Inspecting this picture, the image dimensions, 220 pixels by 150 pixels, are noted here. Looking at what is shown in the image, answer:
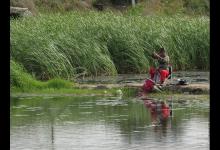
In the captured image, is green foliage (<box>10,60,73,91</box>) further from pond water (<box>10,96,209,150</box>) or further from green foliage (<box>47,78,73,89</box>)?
pond water (<box>10,96,209,150</box>)

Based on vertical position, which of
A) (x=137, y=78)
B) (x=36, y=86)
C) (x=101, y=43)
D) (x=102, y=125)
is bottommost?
(x=102, y=125)

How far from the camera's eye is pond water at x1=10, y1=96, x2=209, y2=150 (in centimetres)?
1245

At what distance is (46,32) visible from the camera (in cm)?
2741

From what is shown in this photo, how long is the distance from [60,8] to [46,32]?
24.9 m

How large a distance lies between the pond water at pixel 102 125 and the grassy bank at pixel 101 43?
5.26m

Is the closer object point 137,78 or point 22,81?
Result: point 22,81

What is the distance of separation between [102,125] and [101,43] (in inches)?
556

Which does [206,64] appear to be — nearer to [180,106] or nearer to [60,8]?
[180,106]

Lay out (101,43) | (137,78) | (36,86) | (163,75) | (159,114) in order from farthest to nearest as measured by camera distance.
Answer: (101,43) < (137,78) < (36,86) < (163,75) < (159,114)

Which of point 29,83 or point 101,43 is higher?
point 101,43

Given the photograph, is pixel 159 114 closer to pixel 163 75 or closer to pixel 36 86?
pixel 163 75

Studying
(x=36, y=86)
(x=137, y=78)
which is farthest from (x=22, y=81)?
(x=137, y=78)

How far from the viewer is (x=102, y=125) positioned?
14883 millimetres

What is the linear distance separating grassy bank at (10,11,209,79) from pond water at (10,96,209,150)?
5256mm
